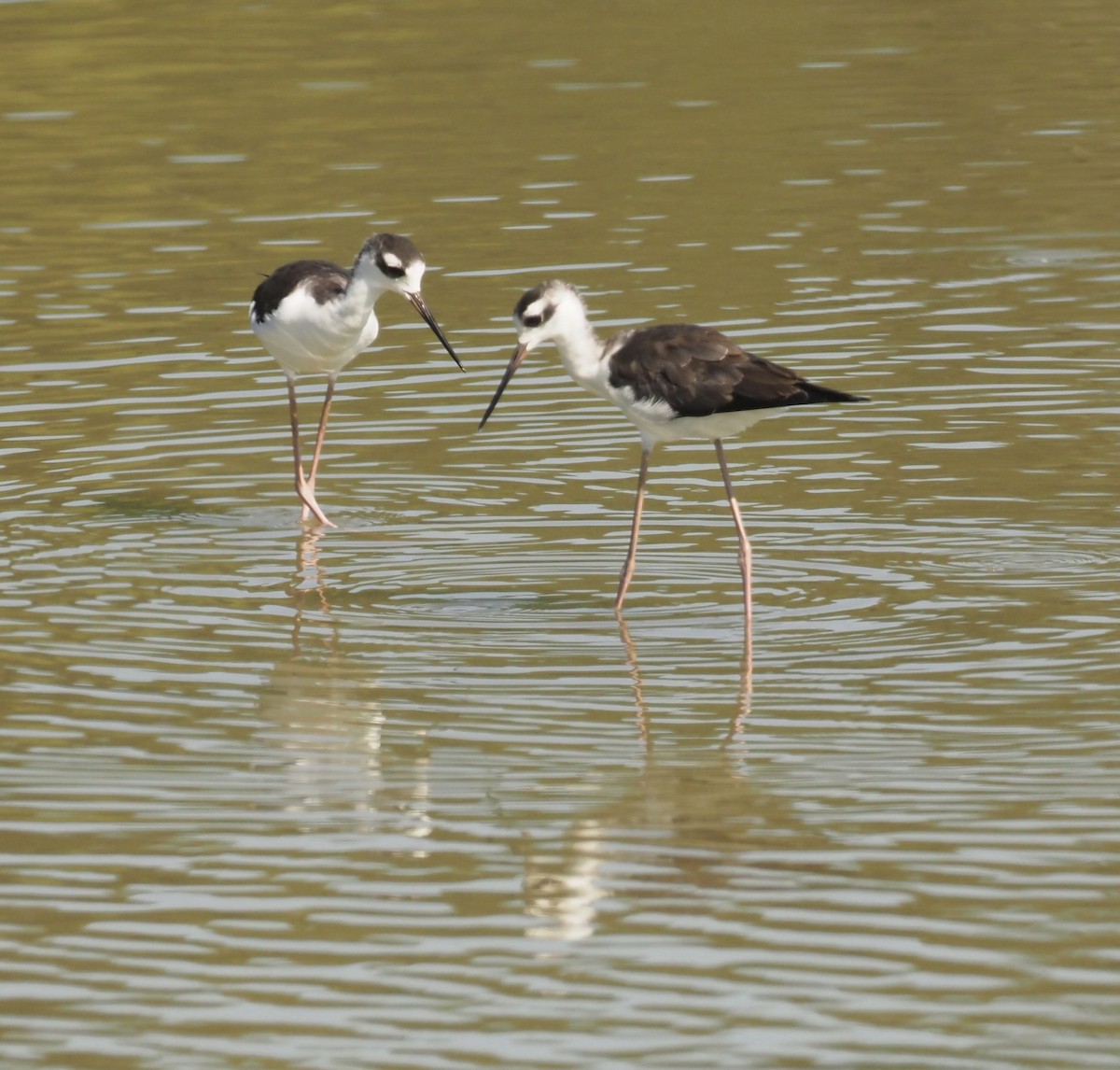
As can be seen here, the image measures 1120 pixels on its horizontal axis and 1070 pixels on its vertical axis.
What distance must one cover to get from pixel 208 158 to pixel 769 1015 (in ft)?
54.7

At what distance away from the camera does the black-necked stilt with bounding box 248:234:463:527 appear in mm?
12734

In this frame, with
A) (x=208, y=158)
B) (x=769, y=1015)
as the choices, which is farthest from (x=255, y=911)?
(x=208, y=158)

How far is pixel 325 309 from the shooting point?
13.1 metres

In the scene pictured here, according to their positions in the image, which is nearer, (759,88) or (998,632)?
(998,632)

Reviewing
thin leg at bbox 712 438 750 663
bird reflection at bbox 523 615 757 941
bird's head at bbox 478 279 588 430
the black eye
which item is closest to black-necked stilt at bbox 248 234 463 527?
the black eye

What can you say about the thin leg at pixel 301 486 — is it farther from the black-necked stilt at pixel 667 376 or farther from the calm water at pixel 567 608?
the black-necked stilt at pixel 667 376

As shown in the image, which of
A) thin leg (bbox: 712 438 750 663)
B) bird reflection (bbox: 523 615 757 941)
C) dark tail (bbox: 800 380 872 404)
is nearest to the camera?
bird reflection (bbox: 523 615 757 941)

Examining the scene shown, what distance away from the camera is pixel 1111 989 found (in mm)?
6551

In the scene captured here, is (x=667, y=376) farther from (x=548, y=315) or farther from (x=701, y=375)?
→ (x=548, y=315)

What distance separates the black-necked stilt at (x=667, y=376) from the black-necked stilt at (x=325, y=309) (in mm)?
1732

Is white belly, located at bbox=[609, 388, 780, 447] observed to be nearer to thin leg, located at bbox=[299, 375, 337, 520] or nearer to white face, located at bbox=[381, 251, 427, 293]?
white face, located at bbox=[381, 251, 427, 293]

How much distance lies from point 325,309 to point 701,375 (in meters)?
3.22

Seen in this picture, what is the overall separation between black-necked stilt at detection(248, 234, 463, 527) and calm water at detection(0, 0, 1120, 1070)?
0.71m

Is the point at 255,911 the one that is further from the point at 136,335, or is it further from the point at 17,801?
the point at 136,335
